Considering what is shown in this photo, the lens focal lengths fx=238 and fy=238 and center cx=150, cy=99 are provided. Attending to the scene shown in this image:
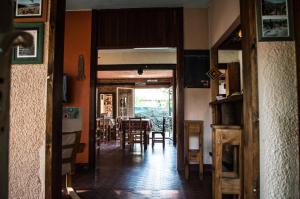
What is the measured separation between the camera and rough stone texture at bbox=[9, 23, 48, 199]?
1.58 metres

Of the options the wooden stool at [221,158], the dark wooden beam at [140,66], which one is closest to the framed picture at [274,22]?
the wooden stool at [221,158]

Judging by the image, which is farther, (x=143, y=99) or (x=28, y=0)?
(x=143, y=99)

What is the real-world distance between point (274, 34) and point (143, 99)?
32.1ft

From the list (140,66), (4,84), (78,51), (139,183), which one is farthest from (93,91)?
(4,84)

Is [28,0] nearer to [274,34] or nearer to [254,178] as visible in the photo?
[274,34]

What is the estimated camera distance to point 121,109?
10969 millimetres

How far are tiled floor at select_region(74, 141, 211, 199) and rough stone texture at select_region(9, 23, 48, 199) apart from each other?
3.74 ft

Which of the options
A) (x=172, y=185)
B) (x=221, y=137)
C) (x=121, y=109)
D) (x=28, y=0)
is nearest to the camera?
(x=28, y=0)

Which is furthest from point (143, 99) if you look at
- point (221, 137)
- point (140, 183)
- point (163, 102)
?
point (221, 137)

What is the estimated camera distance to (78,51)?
416 centimetres

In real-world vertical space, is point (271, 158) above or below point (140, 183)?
above

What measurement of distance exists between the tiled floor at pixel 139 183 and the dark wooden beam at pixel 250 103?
1207mm

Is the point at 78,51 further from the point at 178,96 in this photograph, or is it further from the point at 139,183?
the point at 139,183

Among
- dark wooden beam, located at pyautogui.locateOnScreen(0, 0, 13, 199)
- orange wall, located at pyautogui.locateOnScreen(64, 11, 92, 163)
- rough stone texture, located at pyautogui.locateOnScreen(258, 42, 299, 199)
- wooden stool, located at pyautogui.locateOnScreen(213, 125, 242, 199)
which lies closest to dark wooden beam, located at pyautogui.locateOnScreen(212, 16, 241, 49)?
rough stone texture, located at pyautogui.locateOnScreen(258, 42, 299, 199)
